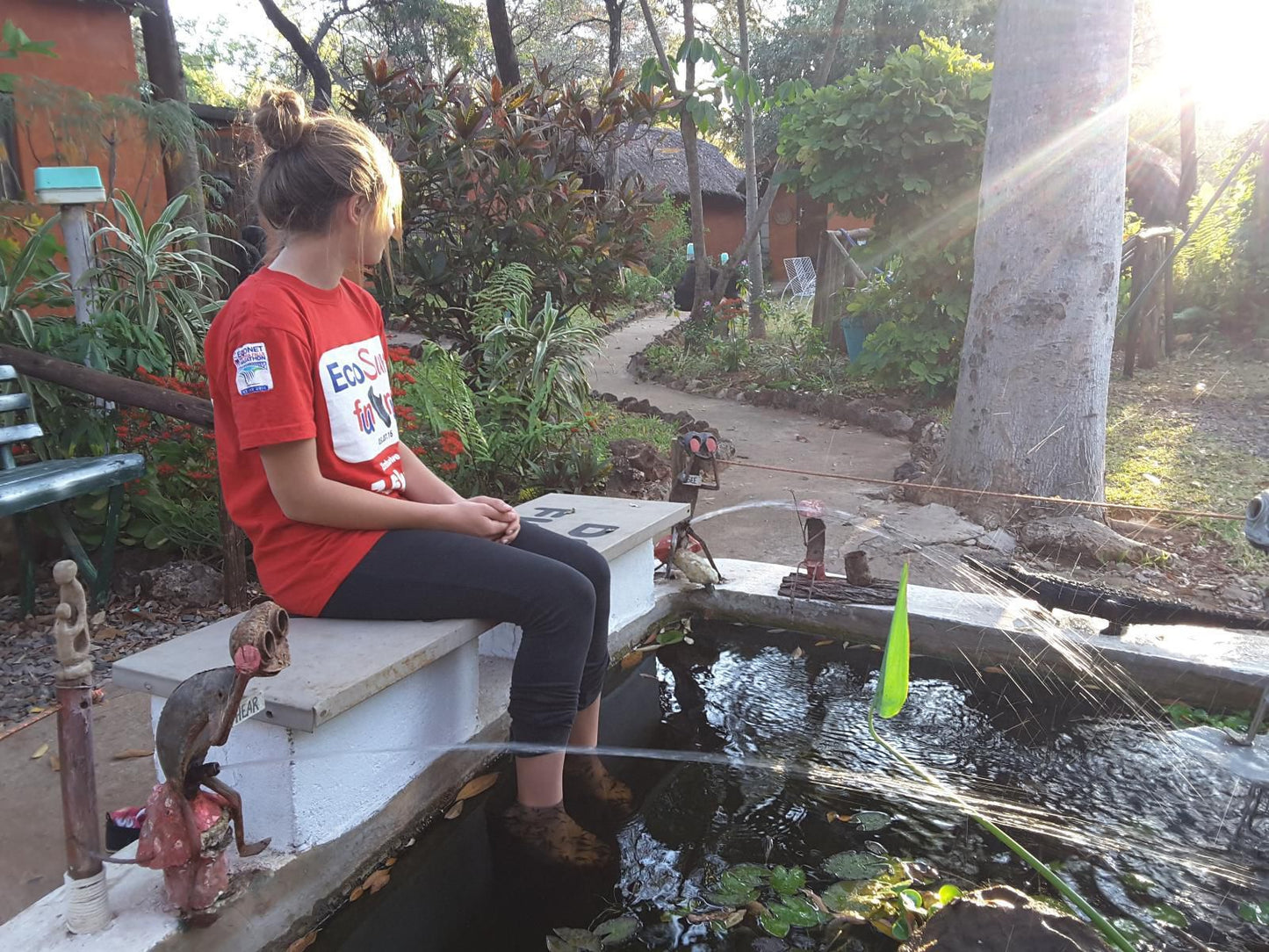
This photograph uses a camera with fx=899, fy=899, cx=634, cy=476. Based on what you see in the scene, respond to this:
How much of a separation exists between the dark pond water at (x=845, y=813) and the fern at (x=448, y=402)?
171 centimetres

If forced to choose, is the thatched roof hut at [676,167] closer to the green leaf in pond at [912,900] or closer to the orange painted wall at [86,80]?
the orange painted wall at [86,80]

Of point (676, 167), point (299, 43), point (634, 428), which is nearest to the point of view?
point (634, 428)

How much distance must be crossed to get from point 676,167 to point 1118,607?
22.5m

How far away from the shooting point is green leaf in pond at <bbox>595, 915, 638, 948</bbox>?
1.87m

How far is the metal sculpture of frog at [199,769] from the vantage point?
55.7 inches

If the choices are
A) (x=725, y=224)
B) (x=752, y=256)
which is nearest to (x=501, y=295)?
(x=752, y=256)

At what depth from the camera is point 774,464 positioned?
6.69 m

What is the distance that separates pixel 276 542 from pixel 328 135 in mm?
916

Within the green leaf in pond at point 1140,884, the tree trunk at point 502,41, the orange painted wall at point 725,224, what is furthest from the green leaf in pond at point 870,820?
the orange painted wall at point 725,224

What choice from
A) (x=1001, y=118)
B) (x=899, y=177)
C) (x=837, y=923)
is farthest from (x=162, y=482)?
(x=899, y=177)

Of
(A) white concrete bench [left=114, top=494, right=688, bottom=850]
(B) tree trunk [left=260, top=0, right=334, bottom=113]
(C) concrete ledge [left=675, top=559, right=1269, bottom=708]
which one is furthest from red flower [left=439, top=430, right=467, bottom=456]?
(B) tree trunk [left=260, top=0, right=334, bottom=113]

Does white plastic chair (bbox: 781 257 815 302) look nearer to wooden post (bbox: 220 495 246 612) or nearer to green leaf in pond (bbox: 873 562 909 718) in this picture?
wooden post (bbox: 220 495 246 612)

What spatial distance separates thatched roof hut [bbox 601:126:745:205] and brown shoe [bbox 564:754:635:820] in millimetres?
19023

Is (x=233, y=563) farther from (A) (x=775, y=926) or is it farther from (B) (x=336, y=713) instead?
(A) (x=775, y=926)
